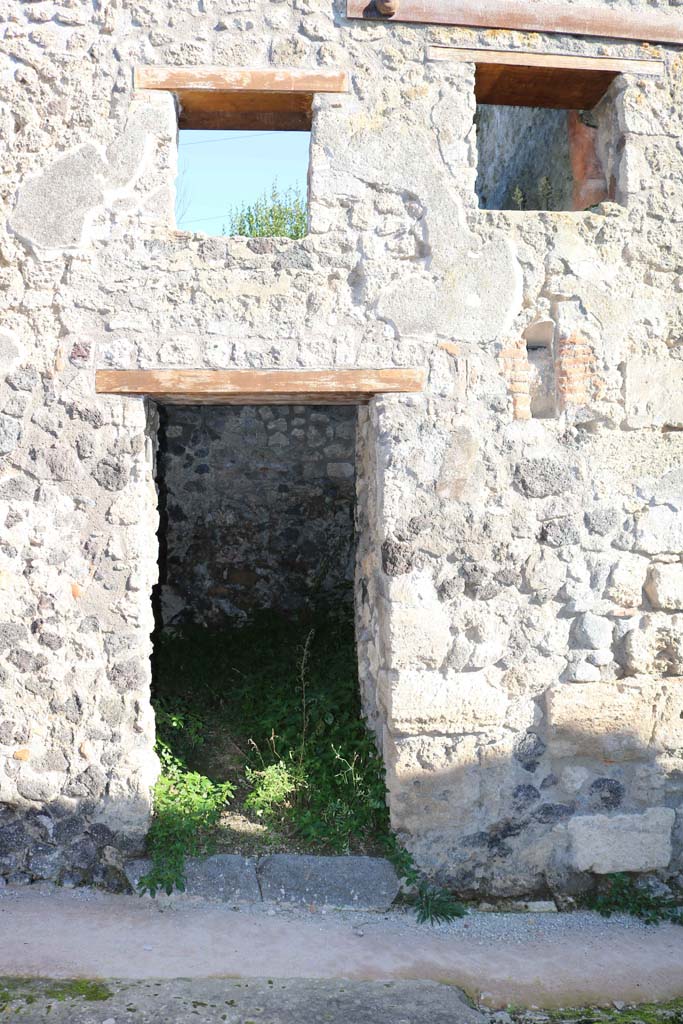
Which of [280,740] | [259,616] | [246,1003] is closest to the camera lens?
[246,1003]

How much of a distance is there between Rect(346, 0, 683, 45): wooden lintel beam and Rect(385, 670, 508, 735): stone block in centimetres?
301

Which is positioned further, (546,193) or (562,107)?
(546,193)

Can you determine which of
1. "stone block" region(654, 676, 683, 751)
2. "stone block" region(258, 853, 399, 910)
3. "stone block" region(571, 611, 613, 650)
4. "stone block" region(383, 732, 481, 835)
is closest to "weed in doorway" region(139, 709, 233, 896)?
"stone block" region(258, 853, 399, 910)

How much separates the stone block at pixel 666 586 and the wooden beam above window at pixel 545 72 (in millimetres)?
2347

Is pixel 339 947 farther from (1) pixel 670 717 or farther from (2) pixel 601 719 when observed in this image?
(1) pixel 670 717

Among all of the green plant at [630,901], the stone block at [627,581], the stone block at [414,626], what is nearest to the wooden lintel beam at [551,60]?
the stone block at [627,581]

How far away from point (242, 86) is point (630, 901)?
13.4 ft

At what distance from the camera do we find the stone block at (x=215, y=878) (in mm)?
3826

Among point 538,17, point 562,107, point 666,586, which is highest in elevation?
point 538,17

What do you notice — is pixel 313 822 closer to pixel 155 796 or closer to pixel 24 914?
pixel 155 796

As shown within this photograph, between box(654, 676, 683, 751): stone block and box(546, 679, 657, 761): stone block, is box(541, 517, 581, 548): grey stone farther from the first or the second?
box(654, 676, 683, 751): stone block

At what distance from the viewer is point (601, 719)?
3926 mm

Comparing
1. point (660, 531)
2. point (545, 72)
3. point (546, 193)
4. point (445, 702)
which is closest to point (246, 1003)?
point (445, 702)

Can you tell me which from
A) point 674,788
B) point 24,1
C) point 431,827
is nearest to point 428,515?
point 431,827
